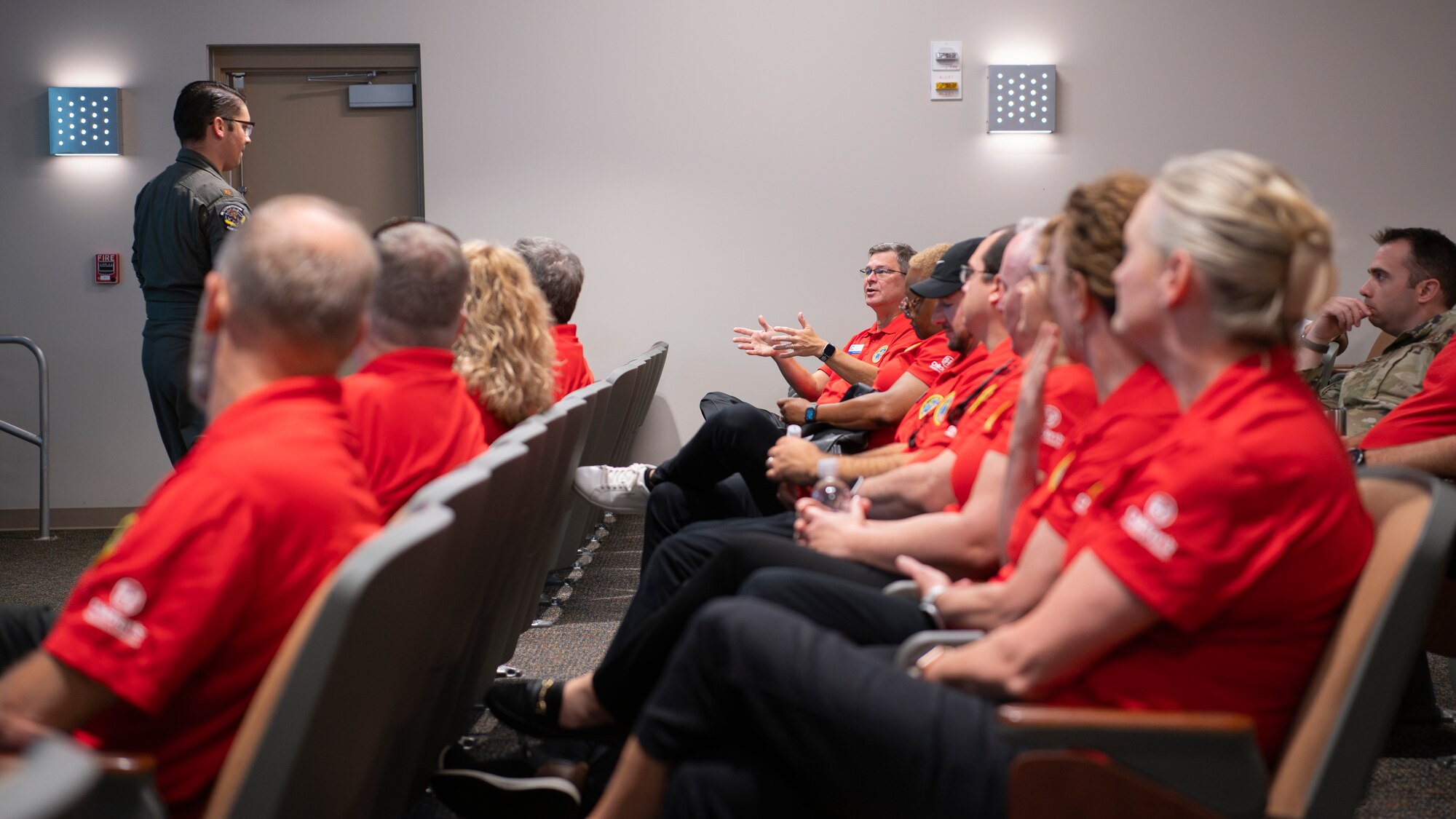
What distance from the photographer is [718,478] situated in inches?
137

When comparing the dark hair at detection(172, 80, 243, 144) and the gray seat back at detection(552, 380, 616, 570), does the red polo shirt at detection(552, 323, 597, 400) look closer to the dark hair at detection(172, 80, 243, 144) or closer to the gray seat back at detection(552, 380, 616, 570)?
the gray seat back at detection(552, 380, 616, 570)

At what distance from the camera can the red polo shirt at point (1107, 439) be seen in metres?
1.55

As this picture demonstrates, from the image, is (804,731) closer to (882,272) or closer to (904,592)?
(904,592)

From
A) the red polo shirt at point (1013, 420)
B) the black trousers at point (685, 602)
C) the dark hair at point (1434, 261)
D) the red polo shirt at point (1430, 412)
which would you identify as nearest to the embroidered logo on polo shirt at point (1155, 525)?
the red polo shirt at point (1013, 420)

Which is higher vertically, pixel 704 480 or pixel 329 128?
pixel 329 128

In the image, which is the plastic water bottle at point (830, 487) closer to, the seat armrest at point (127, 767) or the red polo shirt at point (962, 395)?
the red polo shirt at point (962, 395)

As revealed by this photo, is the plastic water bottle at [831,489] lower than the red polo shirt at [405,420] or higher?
lower

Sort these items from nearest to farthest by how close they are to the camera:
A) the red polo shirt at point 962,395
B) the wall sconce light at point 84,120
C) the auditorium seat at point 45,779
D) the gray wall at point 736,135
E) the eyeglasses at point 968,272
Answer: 1. the auditorium seat at point 45,779
2. the red polo shirt at point 962,395
3. the eyeglasses at point 968,272
4. the wall sconce light at point 84,120
5. the gray wall at point 736,135

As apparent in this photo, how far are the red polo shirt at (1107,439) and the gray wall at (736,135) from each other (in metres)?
4.74

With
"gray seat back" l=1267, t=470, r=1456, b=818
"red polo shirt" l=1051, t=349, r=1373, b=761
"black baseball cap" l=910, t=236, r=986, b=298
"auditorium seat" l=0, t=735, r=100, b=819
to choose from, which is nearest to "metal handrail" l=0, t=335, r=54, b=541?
"black baseball cap" l=910, t=236, r=986, b=298

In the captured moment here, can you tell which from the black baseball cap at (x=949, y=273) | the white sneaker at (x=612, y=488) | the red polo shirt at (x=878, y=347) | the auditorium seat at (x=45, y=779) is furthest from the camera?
the red polo shirt at (x=878, y=347)

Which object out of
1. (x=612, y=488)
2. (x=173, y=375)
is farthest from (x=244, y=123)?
(x=612, y=488)

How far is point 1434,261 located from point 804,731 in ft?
10.2

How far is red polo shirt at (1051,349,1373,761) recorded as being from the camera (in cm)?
126
